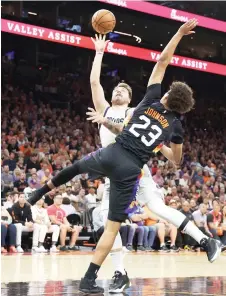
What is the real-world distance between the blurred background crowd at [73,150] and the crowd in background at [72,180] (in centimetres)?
→ 2

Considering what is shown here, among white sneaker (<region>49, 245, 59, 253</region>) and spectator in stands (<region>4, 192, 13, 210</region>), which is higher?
spectator in stands (<region>4, 192, 13, 210</region>)

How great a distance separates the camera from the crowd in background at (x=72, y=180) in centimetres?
1350

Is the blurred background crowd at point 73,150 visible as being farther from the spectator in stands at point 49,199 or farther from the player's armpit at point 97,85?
the player's armpit at point 97,85

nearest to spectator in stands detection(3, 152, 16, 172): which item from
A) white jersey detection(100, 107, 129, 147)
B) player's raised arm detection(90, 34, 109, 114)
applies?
white jersey detection(100, 107, 129, 147)

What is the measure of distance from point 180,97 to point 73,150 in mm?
12789

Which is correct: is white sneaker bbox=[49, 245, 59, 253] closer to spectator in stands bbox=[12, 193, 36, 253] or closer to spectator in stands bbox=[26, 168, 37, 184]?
spectator in stands bbox=[12, 193, 36, 253]

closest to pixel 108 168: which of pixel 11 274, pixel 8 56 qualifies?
pixel 11 274

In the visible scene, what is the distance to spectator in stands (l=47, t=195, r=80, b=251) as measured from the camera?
13633 mm

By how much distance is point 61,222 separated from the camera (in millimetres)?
13766

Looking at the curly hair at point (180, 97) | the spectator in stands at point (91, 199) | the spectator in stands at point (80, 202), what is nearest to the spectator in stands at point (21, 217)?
the spectator in stands at point (80, 202)

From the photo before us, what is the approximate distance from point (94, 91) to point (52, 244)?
7868 mm

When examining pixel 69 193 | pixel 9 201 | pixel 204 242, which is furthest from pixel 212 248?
pixel 69 193

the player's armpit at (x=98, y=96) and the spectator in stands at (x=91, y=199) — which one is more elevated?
the player's armpit at (x=98, y=96)

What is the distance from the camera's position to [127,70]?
92.6 feet
